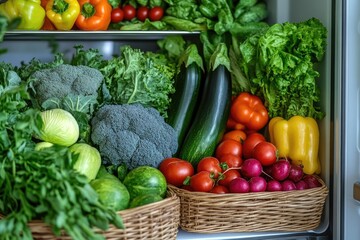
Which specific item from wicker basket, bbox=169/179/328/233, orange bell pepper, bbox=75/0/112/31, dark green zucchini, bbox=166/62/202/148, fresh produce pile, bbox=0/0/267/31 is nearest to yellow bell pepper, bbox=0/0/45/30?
fresh produce pile, bbox=0/0/267/31

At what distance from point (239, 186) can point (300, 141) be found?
1.06ft

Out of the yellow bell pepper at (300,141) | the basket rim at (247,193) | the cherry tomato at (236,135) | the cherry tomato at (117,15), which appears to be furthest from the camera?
the cherry tomato at (117,15)

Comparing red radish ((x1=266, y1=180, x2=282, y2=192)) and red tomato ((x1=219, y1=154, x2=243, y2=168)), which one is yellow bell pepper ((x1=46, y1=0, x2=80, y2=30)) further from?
red radish ((x1=266, y1=180, x2=282, y2=192))

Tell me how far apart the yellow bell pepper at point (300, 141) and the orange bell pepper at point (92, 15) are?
0.76m

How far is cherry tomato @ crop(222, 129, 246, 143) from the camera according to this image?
188 cm

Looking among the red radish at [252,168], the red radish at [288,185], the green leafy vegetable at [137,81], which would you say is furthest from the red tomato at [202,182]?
the green leafy vegetable at [137,81]

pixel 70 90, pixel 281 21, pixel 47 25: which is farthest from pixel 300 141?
pixel 47 25

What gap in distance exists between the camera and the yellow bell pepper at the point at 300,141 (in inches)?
69.9

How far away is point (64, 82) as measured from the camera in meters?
1.78

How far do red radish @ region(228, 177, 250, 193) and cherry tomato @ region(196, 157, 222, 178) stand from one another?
3.1 inches

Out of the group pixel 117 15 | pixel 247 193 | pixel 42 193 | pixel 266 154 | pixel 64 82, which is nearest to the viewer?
pixel 42 193

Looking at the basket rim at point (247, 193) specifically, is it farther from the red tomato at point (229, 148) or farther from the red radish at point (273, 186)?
the red tomato at point (229, 148)

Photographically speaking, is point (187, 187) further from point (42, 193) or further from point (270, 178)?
point (42, 193)

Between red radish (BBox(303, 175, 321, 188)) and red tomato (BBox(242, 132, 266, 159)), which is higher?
red tomato (BBox(242, 132, 266, 159))
